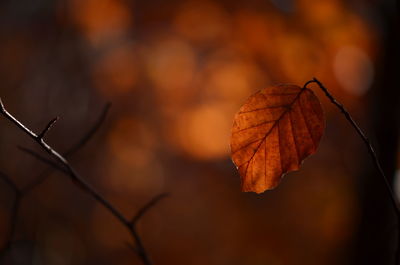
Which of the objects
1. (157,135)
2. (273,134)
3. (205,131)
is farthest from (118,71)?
(273,134)

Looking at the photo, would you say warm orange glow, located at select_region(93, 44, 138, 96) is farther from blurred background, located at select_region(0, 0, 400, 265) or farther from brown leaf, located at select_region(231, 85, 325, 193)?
brown leaf, located at select_region(231, 85, 325, 193)

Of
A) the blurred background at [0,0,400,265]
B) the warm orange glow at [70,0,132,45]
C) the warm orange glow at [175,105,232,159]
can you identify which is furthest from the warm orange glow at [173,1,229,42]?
the warm orange glow at [175,105,232,159]

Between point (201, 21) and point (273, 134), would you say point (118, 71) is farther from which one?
point (273, 134)

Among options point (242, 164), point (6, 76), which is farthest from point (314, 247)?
point (242, 164)

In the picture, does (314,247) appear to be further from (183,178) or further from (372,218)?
(372,218)

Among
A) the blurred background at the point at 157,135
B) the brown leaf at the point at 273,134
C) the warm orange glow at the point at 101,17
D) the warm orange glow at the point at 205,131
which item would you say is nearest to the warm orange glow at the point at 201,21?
the blurred background at the point at 157,135

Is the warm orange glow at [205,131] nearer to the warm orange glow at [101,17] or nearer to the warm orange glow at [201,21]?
the warm orange glow at [201,21]
